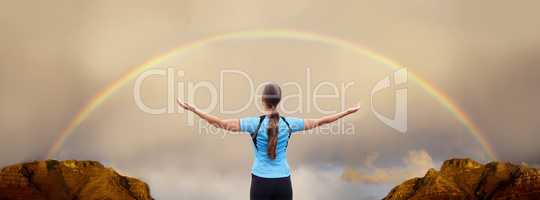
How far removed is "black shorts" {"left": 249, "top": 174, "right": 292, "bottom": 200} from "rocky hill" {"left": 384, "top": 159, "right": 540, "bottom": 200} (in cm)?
392

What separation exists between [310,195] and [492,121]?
302 cm

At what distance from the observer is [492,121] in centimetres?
785

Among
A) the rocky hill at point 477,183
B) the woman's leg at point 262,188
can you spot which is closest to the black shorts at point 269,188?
the woman's leg at point 262,188

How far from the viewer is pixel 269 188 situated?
120 inches

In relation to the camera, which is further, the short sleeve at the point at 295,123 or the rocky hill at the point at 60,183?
the rocky hill at the point at 60,183

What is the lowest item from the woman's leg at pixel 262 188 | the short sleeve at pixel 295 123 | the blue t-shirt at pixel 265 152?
the woman's leg at pixel 262 188

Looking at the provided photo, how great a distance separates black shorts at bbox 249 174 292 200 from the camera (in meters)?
3.06

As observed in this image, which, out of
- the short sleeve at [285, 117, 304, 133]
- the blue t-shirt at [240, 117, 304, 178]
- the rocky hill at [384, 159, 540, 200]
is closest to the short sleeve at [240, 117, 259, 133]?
the blue t-shirt at [240, 117, 304, 178]

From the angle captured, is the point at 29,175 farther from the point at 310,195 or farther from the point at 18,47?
the point at 310,195

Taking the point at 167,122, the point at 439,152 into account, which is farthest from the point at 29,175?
the point at 439,152

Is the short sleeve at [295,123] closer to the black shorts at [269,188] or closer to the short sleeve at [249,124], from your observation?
the short sleeve at [249,124]

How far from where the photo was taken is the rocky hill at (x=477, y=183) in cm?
639

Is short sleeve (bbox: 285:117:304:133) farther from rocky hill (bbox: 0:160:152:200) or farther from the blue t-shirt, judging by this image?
rocky hill (bbox: 0:160:152:200)

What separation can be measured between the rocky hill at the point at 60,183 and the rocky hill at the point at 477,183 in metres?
3.93
